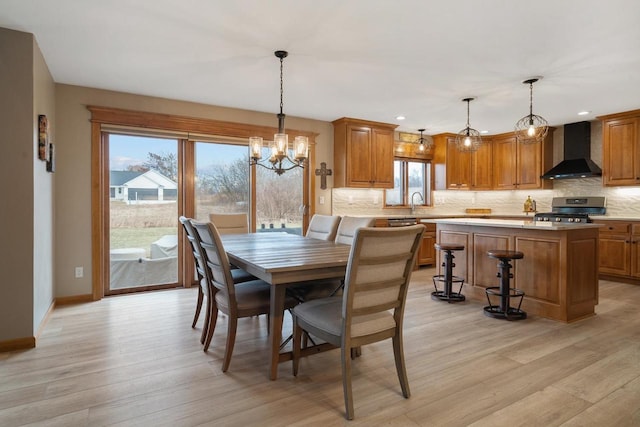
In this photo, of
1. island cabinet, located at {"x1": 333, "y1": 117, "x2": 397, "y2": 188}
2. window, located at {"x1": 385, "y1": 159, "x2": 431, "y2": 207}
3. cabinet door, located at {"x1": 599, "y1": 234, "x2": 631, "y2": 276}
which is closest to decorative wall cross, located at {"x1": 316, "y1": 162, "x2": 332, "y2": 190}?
island cabinet, located at {"x1": 333, "y1": 117, "x2": 397, "y2": 188}

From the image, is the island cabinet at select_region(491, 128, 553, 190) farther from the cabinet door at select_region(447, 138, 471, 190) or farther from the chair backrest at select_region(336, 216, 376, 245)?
the chair backrest at select_region(336, 216, 376, 245)

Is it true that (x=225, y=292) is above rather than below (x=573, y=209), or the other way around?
below

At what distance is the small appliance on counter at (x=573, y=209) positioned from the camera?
561cm

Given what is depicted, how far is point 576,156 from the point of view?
592 cm

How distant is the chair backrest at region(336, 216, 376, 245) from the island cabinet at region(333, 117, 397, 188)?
2.24 metres

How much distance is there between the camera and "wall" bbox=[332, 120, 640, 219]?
5.60 m

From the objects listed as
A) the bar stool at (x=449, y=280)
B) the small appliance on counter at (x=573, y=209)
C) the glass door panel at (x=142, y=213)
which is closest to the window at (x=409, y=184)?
the small appliance on counter at (x=573, y=209)

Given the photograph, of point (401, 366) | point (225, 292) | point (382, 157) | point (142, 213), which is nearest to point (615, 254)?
point (382, 157)

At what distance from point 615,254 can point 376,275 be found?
501 centimetres

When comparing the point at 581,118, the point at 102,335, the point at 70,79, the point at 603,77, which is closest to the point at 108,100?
the point at 70,79

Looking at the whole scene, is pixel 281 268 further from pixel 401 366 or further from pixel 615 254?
pixel 615 254

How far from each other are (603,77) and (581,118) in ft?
7.49

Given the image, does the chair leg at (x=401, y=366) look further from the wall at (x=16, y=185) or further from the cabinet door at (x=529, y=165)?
the cabinet door at (x=529, y=165)

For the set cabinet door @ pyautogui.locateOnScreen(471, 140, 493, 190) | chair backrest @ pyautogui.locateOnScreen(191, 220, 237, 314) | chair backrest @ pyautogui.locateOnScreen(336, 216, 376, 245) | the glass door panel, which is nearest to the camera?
chair backrest @ pyautogui.locateOnScreen(191, 220, 237, 314)
